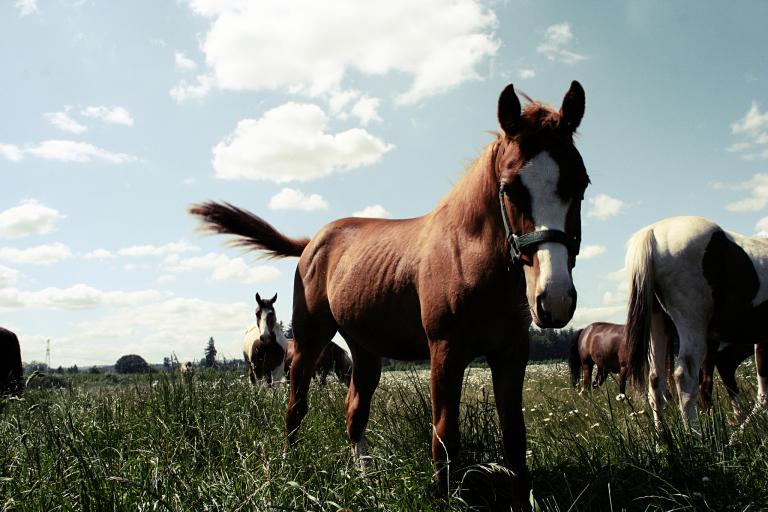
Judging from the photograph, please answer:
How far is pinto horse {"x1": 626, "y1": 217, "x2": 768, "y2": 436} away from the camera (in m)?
5.36

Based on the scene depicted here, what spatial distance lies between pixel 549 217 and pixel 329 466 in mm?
2013

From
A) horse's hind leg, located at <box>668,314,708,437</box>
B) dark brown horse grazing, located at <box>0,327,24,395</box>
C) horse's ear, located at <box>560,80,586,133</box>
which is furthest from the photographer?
dark brown horse grazing, located at <box>0,327,24,395</box>

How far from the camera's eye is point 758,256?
5.55 meters

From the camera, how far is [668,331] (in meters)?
5.69

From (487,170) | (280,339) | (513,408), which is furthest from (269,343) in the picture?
(487,170)

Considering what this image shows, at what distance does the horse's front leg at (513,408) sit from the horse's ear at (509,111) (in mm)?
1180

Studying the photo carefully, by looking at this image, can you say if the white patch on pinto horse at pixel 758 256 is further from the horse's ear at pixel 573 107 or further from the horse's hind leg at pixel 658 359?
the horse's ear at pixel 573 107

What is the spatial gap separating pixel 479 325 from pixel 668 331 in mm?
3587

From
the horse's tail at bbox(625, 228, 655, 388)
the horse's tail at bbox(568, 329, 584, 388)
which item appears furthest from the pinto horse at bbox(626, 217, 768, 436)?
the horse's tail at bbox(568, 329, 584, 388)

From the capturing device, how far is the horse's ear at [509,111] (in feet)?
9.49

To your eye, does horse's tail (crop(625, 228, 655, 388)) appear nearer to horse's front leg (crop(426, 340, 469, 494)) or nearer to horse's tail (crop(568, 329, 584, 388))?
horse's front leg (crop(426, 340, 469, 494))

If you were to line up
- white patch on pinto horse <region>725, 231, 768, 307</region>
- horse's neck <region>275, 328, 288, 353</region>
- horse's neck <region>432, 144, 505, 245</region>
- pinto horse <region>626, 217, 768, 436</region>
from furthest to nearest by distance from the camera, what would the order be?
horse's neck <region>275, 328, 288, 353</region>, white patch on pinto horse <region>725, 231, 768, 307</region>, pinto horse <region>626, 217, 768, 436</region>, horse's neck <region>432, 144, 505, 245</region>

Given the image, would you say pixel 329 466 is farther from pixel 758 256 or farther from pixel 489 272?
pixel 758 256

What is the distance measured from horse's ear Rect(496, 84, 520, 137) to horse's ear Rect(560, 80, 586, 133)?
25 centimetres
